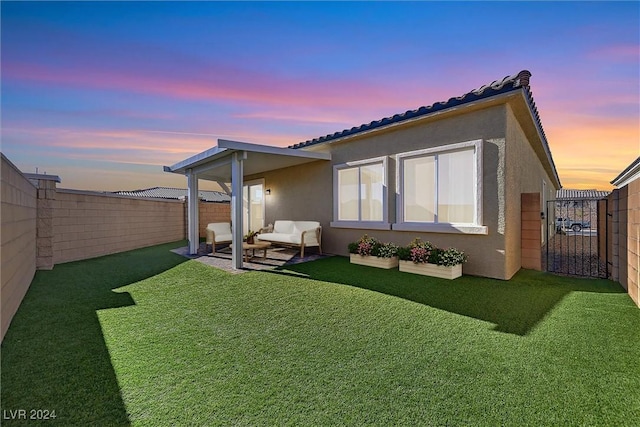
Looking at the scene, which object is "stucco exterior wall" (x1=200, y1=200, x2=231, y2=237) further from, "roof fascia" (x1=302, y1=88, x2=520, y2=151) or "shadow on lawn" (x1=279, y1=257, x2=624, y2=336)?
"shadow on lawn" (x1=279, y1=257, x2=624, y2=336)

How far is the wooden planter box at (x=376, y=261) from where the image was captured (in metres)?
7.00

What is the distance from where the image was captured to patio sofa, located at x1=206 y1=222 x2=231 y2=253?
9.80 meters

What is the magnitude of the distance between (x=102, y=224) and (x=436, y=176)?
10.6m

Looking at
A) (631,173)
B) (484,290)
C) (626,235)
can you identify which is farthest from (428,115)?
(631,173)

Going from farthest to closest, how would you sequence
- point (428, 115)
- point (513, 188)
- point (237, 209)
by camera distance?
point (237, 209)
point (428, 115)
point (513, 188)

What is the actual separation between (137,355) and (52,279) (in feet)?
17.1

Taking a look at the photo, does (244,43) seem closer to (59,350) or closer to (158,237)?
(59,350)

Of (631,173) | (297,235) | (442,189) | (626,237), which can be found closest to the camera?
(626,237)

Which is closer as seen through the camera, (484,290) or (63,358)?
(63,358)

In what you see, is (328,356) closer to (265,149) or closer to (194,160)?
(265,149)

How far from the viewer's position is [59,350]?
9.98ft

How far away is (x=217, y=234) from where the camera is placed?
Answer: 10281mm

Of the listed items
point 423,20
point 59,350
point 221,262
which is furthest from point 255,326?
point 423,20

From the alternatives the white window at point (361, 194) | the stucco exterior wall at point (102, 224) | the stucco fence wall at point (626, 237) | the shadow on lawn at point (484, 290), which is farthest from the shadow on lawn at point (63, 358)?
the stucco fence wall at point (626, 237)
